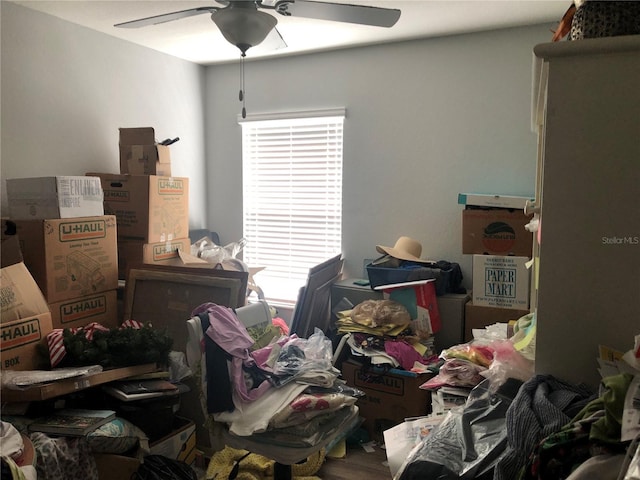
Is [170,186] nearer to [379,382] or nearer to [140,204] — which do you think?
[140,204]

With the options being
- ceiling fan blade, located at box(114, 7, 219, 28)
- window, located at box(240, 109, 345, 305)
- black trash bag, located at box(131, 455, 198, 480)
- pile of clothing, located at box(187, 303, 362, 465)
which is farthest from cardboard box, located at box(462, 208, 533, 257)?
black trash bag, located at box(131, 455, 198, 480)

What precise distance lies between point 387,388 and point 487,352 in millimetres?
958

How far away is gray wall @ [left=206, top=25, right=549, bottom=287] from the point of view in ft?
10.3

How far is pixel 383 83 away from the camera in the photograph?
348cm

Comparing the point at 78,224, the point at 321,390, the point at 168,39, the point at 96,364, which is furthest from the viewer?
the point at 168,39

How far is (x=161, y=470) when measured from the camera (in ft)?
6.36

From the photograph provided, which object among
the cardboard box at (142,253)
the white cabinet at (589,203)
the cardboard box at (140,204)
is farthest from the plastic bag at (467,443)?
the cardboard box at (140,204)

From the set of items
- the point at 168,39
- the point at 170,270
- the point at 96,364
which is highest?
the point at 168,39

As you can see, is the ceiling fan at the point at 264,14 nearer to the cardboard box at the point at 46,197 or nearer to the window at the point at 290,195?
the cardboard box at the point at 46,197

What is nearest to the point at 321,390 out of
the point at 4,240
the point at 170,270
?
the point at 170,270

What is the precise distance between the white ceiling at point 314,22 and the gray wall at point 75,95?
12 cm

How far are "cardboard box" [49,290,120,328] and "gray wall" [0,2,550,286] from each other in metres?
0.84

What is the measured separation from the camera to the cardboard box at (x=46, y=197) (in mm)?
2480

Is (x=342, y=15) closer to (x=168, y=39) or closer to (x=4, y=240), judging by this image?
(x=168, y=39)
